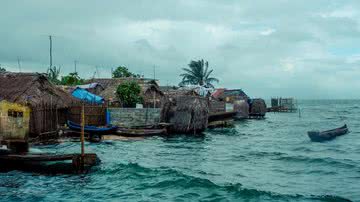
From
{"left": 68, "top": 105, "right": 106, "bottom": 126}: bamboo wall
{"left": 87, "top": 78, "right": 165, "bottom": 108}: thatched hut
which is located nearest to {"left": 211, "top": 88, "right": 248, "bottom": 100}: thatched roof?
{"left": 87, "top": 78, "right": 165, "bottom": 108}: thatched hut

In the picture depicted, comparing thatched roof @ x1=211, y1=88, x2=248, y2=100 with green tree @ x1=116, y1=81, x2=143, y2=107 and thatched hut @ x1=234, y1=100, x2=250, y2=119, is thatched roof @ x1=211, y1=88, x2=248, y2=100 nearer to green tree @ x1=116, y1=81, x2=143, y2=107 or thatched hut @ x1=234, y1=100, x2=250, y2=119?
thatched hut @ x1=234, y1=100, x2=250, y2=119

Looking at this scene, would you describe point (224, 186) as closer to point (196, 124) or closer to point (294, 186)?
point (294, 186)

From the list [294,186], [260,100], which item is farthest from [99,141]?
[260,100]

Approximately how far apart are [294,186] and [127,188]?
6.48 m

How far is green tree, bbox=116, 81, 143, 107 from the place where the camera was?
124 ft

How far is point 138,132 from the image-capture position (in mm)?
30047

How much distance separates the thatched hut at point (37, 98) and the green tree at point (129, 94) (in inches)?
371

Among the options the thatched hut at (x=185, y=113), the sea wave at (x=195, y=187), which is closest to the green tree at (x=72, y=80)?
the thatched hut at (x=185, y=113)

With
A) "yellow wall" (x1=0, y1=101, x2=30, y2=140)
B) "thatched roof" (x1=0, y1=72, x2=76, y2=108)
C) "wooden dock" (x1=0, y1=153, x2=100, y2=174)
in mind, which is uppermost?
"thatched roof" (x1=0, y1=72, x2=76, y2=108)

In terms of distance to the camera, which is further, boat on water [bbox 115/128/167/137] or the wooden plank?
boat on water [bbox 115/128/167/137]

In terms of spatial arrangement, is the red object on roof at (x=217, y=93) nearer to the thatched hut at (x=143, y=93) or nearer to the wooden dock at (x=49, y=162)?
the thatched hut at (x=143, y=93)

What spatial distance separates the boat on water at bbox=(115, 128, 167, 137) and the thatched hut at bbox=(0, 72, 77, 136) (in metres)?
4.09

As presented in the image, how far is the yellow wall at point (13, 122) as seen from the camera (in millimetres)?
20516

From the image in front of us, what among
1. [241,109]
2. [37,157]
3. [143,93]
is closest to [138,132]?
[143,93]
